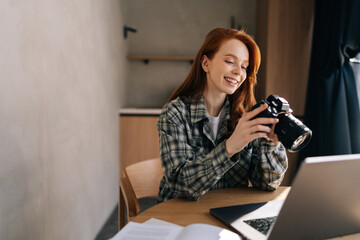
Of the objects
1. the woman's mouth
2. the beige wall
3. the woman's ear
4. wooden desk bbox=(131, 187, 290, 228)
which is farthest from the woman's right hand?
the beige wall

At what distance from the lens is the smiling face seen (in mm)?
1078

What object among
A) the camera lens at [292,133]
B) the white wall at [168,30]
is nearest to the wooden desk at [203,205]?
the camera lens at [292,133]

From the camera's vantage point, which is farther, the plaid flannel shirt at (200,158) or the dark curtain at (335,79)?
the dark curtain at (335,79)

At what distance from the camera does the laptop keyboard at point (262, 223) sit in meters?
0.67

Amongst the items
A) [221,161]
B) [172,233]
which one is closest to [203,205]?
[221,161]

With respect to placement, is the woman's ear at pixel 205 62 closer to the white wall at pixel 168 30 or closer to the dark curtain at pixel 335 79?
the dark curtain at pixel 335 79

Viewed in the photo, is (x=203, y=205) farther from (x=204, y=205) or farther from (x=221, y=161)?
(x=221, y=161)

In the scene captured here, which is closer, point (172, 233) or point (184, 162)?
point (172, 233)

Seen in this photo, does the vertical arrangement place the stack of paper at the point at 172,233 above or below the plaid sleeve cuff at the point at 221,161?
below

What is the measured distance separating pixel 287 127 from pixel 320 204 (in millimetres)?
241

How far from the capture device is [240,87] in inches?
A: 48.8

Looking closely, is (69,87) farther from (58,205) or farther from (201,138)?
(201,138)

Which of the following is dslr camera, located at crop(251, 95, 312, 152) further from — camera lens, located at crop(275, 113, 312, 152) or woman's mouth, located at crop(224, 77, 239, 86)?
woman's mouth, located at crop(224, 77, 239, 86)

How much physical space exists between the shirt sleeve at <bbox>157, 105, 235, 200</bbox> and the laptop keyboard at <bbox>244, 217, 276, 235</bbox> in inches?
7.6
